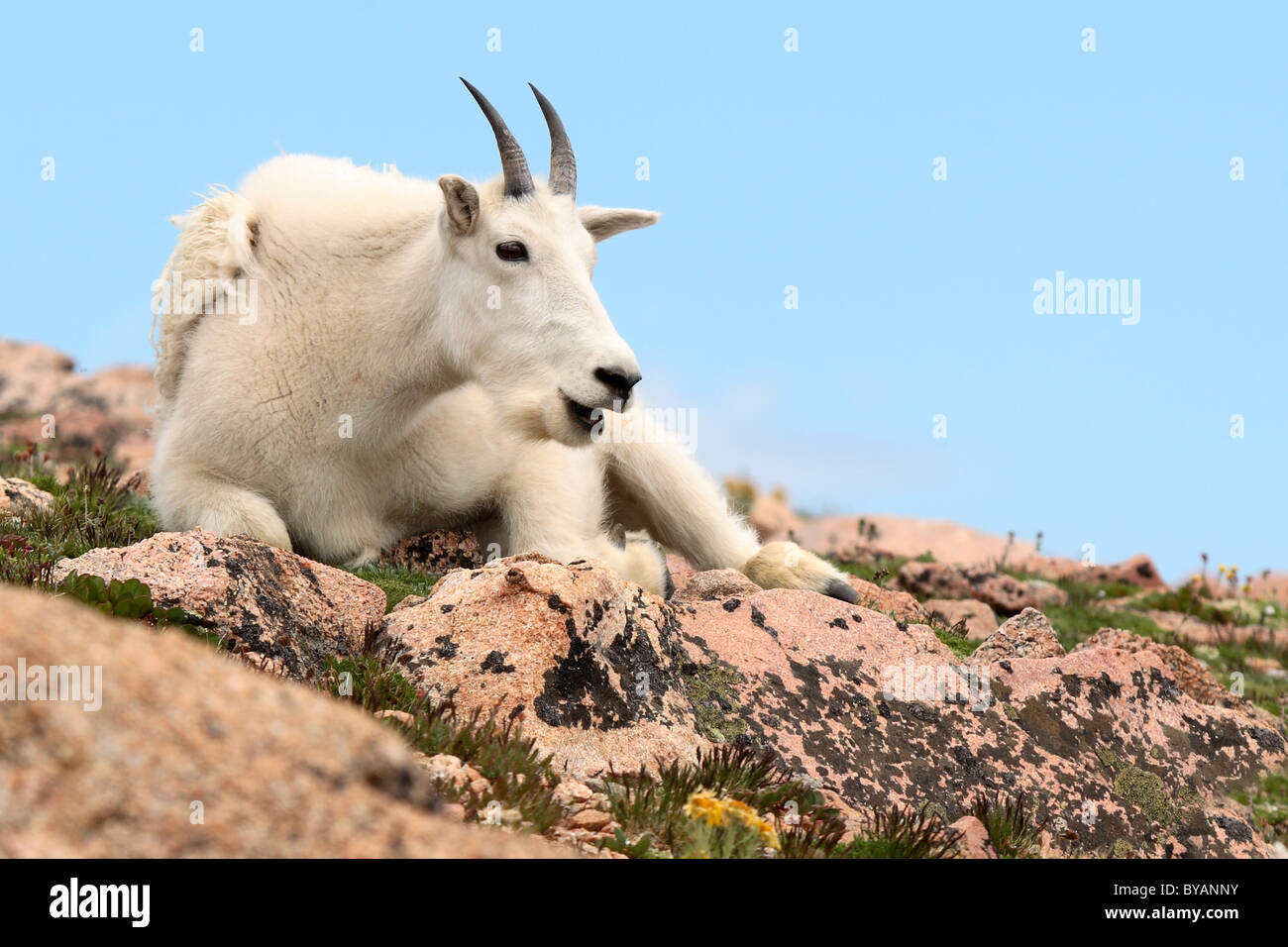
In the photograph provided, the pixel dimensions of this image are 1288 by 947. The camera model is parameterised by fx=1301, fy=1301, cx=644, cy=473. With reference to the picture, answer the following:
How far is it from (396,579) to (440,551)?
1.18 meters

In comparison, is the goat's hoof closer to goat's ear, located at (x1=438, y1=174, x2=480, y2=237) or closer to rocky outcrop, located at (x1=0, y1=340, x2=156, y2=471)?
goat's ear, located at (x1=438, y1=174, x2=480, y2=237)

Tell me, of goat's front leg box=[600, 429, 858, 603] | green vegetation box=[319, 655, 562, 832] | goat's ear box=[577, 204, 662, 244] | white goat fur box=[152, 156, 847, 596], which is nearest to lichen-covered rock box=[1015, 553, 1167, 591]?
goat's front leg box=[600, 429, 858, 603]

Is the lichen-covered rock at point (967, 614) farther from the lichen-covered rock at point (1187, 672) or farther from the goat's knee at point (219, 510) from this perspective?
the goat's knee at point (219, 510)

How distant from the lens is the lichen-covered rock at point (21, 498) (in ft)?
25.2

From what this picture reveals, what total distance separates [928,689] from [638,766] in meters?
1.91

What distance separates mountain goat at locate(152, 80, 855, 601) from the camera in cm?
671

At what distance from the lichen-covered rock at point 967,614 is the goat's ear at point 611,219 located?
340 cm

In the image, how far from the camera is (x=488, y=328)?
6781 mm

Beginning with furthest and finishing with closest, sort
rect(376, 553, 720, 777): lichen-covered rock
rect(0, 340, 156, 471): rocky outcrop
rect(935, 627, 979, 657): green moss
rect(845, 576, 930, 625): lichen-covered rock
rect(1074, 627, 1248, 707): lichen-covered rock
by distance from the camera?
rect(0, 340, 156, 471): rocky outcrop
rect(845, 576, 930, 625): lichen-covered rock
rect(935, 627, 979, 657): green moss
rect(1074, 627, 1248, 707): lichen-covered rock
rect(376, 553, 720, 777): lichen-covered rock

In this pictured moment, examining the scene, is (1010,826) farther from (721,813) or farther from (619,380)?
(619,380)

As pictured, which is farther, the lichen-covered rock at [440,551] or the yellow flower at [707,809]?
the lichen-covered rock at [440,551]
